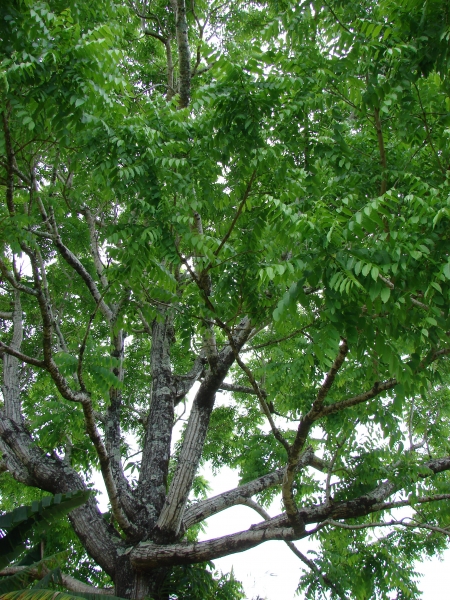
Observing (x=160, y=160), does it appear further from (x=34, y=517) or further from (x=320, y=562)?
(x=320, y=562)

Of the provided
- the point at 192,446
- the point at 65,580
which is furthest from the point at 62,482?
the point at 192,446

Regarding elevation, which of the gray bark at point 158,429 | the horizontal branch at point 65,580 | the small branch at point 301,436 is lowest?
the horizontal branch at point 65,580

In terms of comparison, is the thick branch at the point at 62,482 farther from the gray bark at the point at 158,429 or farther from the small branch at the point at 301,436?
the small branch at the point at 301,436

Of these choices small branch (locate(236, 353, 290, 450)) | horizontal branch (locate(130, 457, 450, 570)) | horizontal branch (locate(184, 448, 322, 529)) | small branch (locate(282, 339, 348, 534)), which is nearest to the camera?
small branch (locate(282, 339, 348, 534))

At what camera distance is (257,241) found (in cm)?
406

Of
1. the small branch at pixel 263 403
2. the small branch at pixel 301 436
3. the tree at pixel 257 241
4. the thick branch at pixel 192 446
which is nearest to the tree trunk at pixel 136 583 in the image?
the tree at pixel 257 241

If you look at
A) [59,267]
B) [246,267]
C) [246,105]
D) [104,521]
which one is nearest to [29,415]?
[59,267]

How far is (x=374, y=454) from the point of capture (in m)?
6.01

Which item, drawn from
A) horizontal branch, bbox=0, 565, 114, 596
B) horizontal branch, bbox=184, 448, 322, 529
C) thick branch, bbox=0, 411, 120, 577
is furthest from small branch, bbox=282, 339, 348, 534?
thick branch, bbox=0, 411, 120, 577

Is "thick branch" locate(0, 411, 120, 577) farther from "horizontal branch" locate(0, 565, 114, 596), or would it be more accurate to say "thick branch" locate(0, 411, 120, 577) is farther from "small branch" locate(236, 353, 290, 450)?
"small branch" locate(236, 353, 290, 450)

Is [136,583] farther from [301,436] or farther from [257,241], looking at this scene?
[257,241]

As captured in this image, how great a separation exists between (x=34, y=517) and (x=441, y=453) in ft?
23.6

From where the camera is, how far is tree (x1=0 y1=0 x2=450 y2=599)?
2930 millimetres

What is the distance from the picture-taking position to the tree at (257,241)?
2930 millimetres
